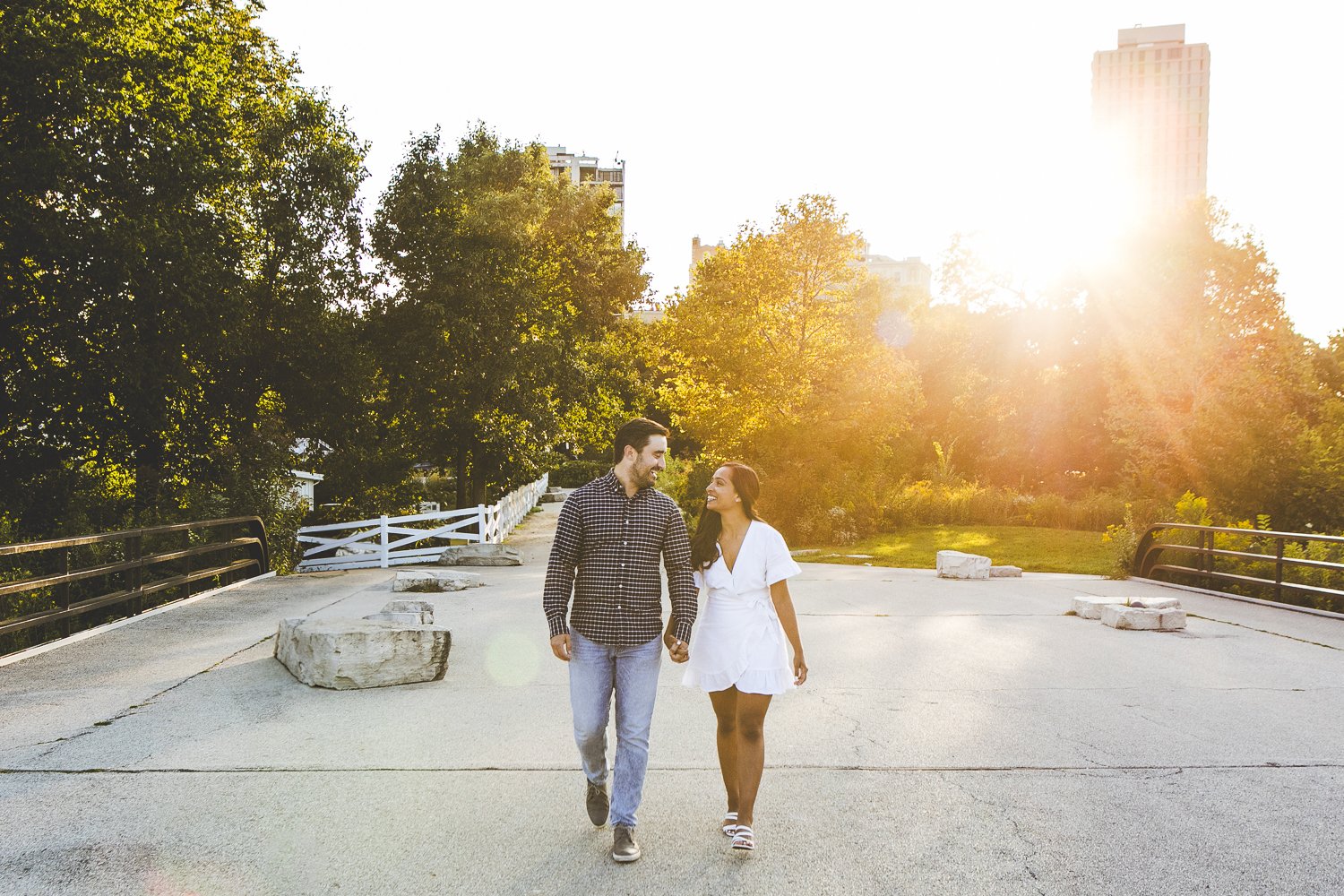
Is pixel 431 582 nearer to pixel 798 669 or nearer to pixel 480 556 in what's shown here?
pixel 480 556

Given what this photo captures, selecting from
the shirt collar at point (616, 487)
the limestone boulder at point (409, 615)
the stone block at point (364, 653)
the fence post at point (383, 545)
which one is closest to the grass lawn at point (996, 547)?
the fence post at point (383, 545)

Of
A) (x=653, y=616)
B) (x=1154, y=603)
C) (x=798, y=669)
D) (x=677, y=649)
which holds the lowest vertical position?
(x=1154, y=603)

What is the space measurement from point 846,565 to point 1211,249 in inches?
1079

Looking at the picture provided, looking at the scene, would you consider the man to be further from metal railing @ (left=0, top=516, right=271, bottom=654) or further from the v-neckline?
metal railing @ (left=0, top=516, right=271, bottom=654)

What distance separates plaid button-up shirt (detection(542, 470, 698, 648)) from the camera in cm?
441

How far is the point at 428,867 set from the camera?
4.11 m

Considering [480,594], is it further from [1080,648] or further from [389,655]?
[1080,648]

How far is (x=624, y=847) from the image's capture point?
13.7 ft

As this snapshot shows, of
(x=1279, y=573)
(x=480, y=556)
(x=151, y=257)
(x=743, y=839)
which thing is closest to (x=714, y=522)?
(x=743, y=839)

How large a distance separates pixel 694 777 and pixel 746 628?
1.55m

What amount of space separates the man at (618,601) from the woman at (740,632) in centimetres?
14

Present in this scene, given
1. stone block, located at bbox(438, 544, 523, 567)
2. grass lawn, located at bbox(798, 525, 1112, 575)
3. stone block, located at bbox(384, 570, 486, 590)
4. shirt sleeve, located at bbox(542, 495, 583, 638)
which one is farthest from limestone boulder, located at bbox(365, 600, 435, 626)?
grass lawn, located at bbox(798, 525, 1112, 575)

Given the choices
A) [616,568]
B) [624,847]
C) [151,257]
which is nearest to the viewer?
[624,847]

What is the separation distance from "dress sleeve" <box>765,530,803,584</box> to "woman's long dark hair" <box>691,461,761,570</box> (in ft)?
0.64
